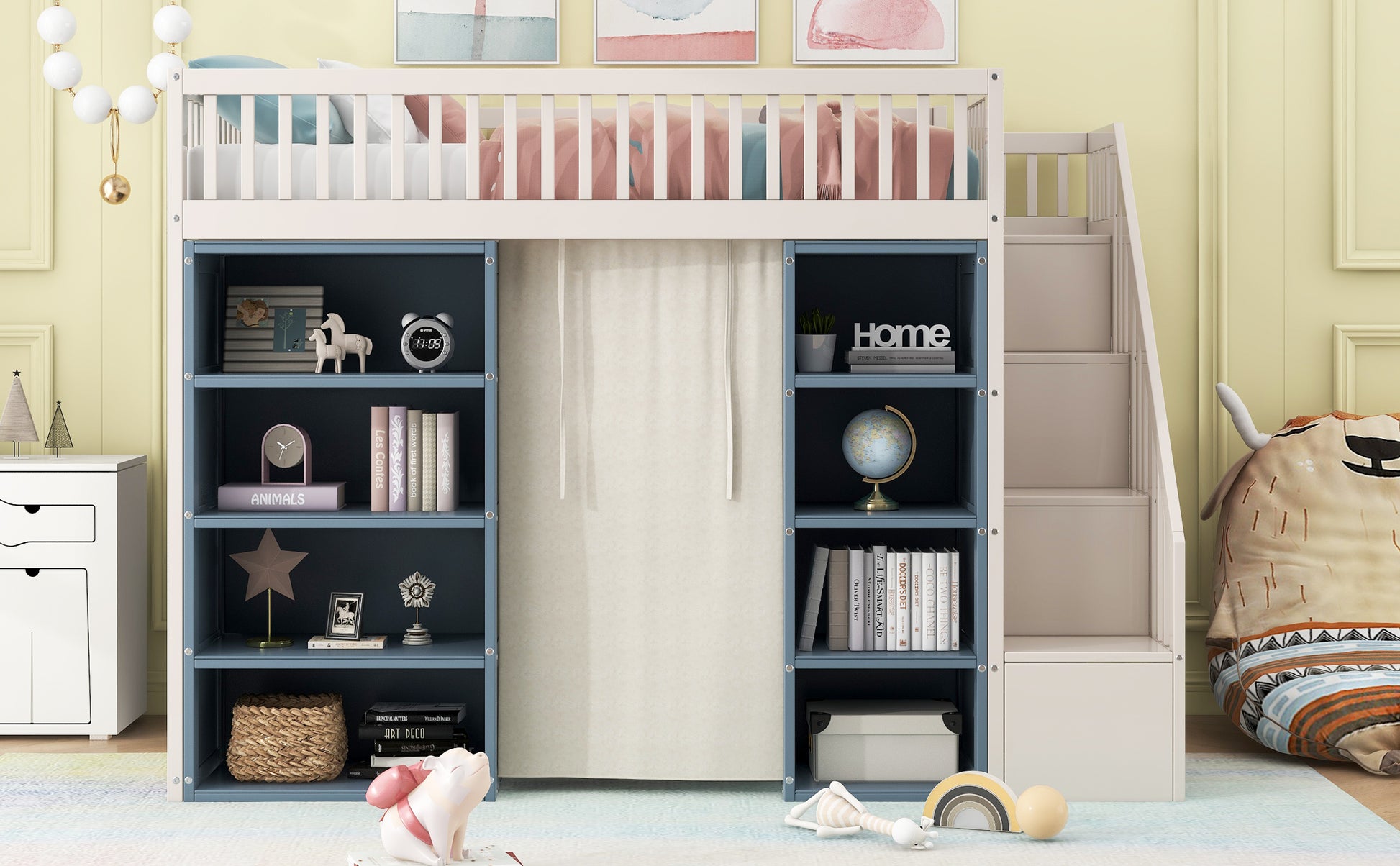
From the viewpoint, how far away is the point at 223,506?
2703 mm

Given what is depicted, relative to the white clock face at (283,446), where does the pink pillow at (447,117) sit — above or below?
above

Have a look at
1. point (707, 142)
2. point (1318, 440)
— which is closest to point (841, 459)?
point (707, 142)

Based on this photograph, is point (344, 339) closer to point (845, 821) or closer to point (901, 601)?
point (901, 601)

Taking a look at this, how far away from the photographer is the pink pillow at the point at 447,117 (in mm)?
2783

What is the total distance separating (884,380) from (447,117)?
1.31 m

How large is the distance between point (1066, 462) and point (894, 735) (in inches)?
33.9

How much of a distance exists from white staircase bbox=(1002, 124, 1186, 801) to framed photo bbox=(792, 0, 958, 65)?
0.45 meters

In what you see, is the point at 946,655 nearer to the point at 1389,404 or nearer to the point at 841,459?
the point at 841,459

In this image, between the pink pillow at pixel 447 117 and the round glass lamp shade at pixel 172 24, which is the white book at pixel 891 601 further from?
the round glass lamp shade at pixel 172 24

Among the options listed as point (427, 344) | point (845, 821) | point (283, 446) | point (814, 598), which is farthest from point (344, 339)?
point (845, 821)

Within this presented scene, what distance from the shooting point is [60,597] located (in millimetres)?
3025

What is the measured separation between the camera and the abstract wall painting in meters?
3.44

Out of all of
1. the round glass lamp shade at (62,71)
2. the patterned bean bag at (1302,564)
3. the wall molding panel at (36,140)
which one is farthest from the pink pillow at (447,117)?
the patterned bean bag at (1302,564)

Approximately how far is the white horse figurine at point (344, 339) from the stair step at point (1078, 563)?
1.63 m
